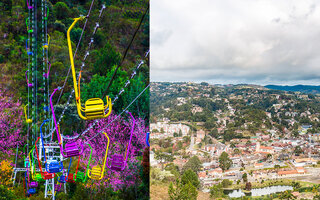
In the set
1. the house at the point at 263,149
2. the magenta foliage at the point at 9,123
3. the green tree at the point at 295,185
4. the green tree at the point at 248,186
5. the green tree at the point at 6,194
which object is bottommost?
the green tree at the point at 248,186

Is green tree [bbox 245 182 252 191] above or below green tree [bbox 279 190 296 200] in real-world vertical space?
above

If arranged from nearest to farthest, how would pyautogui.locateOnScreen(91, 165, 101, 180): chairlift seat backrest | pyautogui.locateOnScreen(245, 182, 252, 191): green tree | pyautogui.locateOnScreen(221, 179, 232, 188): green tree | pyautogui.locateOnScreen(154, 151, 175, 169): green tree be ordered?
1. pyautogui.locateOnScreen(91, 165, 101, 180): chairlift seat backrest
2. pyautogui.locateOnScreen(245, 182, 252, 191): green tree
3. pyautogui.locateOnScreen(221, 179, 232, 188): green tree
4. pyautogui.locateOnScreen(154, 151, 175, 169): green tree

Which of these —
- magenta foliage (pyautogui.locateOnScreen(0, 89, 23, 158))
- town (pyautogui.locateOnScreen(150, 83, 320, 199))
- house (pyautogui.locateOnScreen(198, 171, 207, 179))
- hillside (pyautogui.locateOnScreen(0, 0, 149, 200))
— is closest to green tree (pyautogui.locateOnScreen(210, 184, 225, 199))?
town (pyautogui.locateOnScreen(150, 83, 320, 199))

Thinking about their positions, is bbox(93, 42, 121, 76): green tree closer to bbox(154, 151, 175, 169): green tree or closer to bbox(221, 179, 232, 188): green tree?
bbox(154, 151, 175, 169): green tree

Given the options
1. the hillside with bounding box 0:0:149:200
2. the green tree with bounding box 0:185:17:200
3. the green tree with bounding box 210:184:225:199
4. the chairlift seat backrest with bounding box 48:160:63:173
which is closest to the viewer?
the chairlift seat backrest with bounding box 48:160:63:173

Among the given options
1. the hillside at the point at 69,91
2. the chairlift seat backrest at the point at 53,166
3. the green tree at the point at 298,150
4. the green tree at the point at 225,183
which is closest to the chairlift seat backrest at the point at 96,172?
the hillside at the point at 69,91

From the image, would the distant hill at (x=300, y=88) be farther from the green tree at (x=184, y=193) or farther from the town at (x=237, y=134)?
the green tree at (x=184, y=193)

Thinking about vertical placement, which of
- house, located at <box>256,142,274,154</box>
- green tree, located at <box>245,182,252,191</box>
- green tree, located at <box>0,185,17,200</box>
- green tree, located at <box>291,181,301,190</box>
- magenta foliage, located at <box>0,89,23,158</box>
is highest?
magenta foliage, located at <box>0,89,23,158</box>
